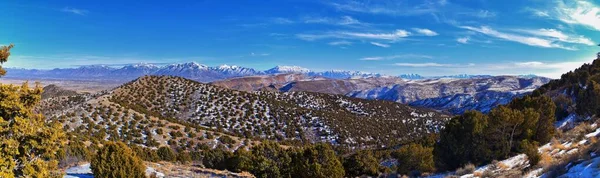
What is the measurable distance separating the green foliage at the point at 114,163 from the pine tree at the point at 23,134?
3963 mm

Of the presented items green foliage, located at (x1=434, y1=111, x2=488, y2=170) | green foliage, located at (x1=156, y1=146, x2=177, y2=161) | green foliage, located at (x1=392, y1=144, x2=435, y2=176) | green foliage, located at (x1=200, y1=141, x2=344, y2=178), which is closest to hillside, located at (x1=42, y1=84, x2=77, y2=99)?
green foliage, located at (x1=156, y1=146, x2=177, y2=161)

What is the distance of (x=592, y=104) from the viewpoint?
26.1 metres

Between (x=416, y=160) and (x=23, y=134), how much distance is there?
813 inches

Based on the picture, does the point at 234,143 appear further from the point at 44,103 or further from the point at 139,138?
the point at 44,103

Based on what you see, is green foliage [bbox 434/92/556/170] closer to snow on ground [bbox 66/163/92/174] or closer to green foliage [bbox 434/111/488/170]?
green foliage [bbox 434/111/488/170]

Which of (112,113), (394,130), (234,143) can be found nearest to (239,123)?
(234,143)

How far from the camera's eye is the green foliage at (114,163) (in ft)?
46.5

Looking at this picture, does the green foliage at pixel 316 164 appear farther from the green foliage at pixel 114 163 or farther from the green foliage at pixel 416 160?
the green foliage at pixel 114 163

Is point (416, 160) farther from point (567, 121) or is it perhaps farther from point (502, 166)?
point (567, 121)

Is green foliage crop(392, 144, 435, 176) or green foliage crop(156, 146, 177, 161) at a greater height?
green foliage crop(392, 144, 435, 176)

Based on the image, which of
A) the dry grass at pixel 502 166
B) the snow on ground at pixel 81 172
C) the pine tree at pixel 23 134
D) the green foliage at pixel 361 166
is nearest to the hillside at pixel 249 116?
the green foliage at pixel 361 166

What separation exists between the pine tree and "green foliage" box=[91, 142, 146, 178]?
3.96m

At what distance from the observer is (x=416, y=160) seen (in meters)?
23.3

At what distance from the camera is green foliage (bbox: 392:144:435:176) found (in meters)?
23.3
